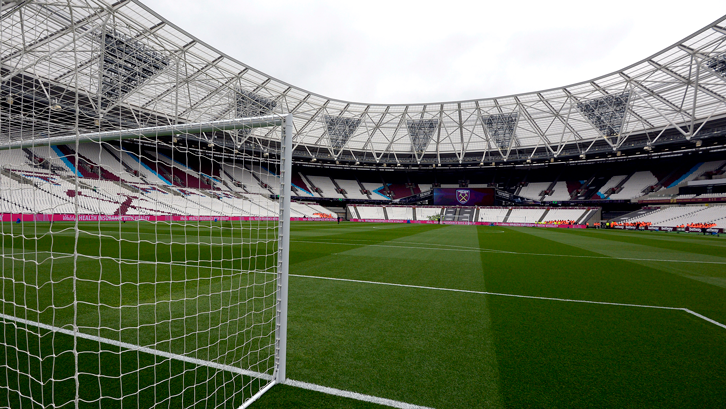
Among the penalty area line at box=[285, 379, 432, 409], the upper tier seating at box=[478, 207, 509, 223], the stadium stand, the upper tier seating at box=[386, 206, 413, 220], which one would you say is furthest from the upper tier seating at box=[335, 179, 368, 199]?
the penalty area line at box=[285, 379, 432, 409]

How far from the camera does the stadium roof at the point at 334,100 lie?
16.3 meters

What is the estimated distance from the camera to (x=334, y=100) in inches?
1401

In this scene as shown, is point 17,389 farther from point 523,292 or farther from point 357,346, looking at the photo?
point 523,292

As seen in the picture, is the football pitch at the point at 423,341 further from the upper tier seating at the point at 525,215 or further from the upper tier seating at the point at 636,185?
the upper tier seating at the point at 636,185

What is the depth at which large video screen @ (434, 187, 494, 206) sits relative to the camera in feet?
163

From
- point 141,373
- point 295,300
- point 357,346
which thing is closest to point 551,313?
point 357,346

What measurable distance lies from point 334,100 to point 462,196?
90.7 feet

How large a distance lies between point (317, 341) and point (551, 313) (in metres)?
3.49

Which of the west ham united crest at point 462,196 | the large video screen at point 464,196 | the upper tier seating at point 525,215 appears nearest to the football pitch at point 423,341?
the upper tier seating at point 525,215

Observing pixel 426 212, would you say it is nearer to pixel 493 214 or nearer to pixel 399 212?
pixel 399 212

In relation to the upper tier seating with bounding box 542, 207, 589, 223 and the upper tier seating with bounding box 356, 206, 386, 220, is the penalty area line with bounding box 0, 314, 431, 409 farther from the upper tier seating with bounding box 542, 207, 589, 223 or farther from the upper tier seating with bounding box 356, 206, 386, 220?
the upper tier seating with bounding box 542, 207, 589, 223

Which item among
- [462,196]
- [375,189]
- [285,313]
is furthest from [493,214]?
[285,313]

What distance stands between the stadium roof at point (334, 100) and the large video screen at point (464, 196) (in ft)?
19.6

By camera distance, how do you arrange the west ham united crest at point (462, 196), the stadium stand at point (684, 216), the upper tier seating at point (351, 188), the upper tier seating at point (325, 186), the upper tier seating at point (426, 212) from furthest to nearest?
1. the upper tier seating at point (351, 188)
2. the upper tier seating at point (325, 186)
3. the west ham united crest at point (462, 196)
4. the upper tier seating at point (426, 212)
5. the stadium stand at point (684, 216)
